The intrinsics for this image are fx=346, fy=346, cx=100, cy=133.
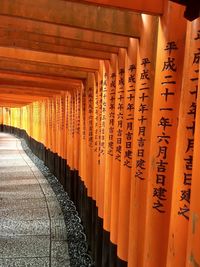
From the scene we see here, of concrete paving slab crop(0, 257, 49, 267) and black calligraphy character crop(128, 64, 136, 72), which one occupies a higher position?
black calligraphy character crop(128, 64, 136, 72)

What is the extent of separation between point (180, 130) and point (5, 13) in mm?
2376

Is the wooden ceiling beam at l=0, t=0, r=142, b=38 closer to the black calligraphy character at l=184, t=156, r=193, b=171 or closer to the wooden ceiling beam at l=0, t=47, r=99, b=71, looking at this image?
the black calligraphy character at l=184, t=156, r=193, b=171

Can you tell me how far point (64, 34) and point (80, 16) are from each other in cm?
68

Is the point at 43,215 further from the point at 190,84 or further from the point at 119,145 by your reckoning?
the point at 190,84

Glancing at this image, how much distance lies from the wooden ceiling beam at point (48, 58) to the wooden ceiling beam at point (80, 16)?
2564mm

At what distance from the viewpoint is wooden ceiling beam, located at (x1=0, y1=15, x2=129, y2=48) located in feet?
14.8

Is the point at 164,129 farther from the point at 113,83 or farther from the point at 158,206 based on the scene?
the point at 113,83

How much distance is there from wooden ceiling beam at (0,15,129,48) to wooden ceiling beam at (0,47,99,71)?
1.65m

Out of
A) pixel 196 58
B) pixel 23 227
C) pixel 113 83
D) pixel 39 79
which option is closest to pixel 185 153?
pixel 196 58

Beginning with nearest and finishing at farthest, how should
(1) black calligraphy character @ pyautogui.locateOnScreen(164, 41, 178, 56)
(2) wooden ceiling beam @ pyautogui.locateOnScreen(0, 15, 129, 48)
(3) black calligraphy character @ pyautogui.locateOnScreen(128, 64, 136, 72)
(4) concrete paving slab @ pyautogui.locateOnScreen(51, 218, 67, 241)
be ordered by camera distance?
(1) black calligraphy character @ pyautogui.locateOnScreen(164, 41, 178, 56), (3) black calligraphy character @ pyautogui.locateOnScreen(128, 64, 136, 72), (2) wooden ceiling beam @ pyautogui.locateOnScreen(0, 15, 129, 48), (4) concrete paving slab @ pyautogui.locateOnScreen(51, 218, 67, 241)

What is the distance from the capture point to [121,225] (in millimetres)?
4312

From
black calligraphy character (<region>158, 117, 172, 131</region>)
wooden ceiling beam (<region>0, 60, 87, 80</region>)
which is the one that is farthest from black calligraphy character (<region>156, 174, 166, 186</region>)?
wooden ceiling beam (<region>0, 60, 87, 80</region>)

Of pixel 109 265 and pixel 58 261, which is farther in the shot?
pixel 58 261

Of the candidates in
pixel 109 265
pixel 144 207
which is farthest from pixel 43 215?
pixel 144 207
